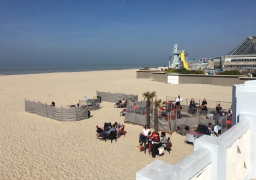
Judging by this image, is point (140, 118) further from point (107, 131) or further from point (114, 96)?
point (114, 96)

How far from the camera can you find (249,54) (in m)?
61.7

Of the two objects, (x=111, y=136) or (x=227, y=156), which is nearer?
(x=227, y=156)

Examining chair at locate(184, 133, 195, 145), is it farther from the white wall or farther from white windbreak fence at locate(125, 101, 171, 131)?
the white wall

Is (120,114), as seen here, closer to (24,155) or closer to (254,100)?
(24,155)

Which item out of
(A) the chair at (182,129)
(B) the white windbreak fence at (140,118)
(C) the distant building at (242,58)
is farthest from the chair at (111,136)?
(C) the distant building at (242,58)

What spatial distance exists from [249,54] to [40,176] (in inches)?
2619

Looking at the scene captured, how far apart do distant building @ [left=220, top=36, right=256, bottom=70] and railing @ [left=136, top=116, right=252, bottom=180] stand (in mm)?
57610

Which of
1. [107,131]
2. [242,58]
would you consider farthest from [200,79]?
[242,58]

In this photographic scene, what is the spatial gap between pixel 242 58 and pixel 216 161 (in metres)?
64.9

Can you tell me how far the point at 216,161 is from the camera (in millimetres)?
3436

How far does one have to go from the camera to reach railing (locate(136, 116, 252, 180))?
2.68 metres

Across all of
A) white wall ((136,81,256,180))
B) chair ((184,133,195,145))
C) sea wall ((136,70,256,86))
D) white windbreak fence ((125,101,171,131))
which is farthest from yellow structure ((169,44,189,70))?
white wall ((136,81,256,180))

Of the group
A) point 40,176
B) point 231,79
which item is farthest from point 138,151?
point 231,79

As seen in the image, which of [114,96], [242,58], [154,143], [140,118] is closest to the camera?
[154,143]
